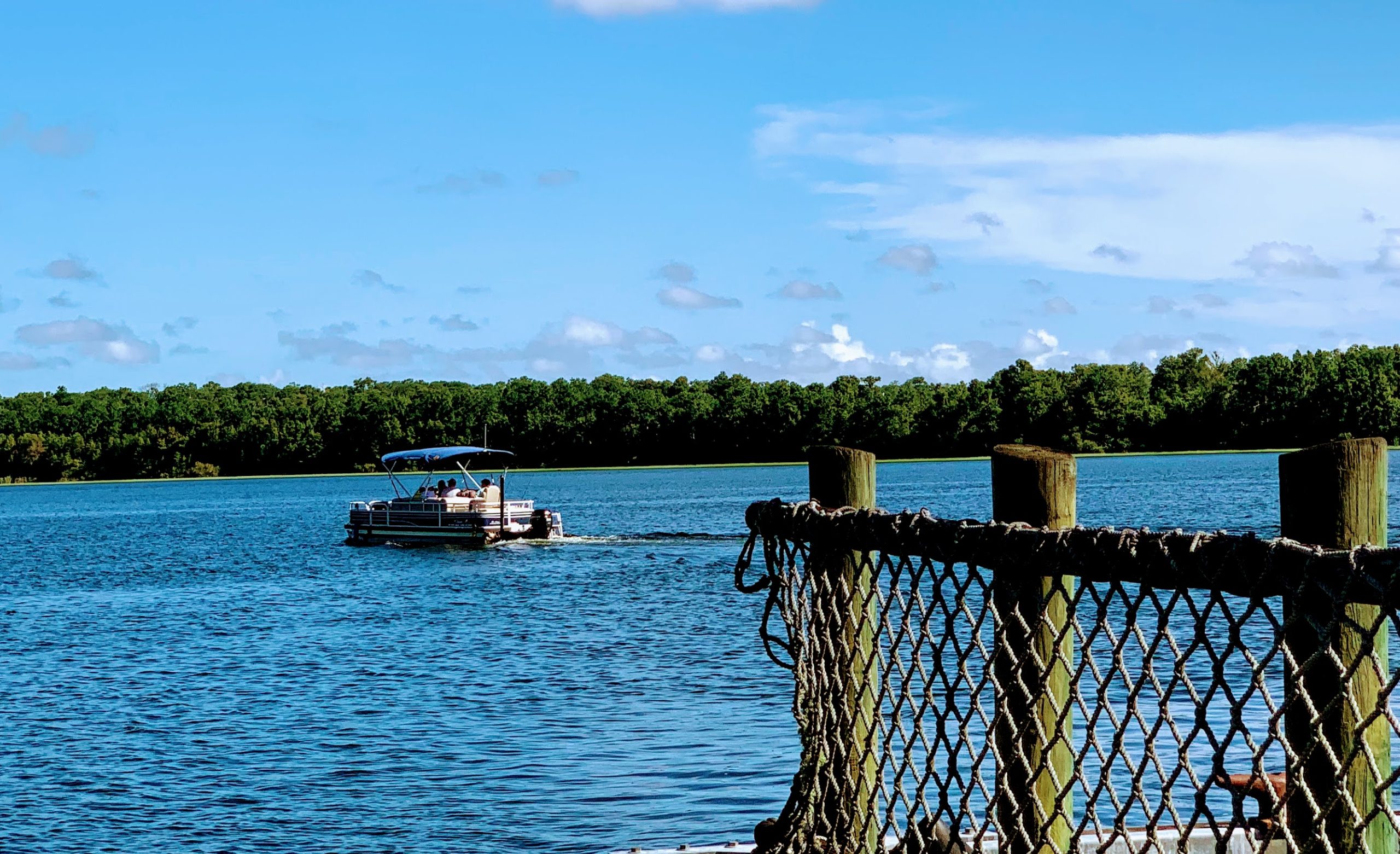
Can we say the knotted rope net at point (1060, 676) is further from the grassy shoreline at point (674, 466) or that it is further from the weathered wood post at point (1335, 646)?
the grassy shoreline at point (674, 466)

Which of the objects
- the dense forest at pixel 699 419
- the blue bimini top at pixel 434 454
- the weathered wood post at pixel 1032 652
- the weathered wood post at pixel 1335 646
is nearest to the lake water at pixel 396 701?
the blue bimini top at pixel 434 454

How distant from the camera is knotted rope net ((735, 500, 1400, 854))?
3.20 metres

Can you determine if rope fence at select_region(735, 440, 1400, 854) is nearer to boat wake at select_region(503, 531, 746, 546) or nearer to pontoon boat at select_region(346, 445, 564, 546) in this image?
pontoon boat at select_region(346, 445, 564, 546)

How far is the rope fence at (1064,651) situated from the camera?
3.23 m

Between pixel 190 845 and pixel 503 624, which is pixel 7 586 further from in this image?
pixel 190 845

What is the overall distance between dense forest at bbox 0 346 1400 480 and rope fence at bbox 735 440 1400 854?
512 ft

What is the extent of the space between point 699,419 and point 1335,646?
177 m

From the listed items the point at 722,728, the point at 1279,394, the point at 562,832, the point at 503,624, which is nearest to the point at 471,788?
the point at 562,832

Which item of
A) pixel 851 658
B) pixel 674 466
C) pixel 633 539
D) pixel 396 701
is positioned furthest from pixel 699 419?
pixel 851 658

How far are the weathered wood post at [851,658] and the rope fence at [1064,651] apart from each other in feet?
0.04

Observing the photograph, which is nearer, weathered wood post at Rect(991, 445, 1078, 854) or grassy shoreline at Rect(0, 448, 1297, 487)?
weathered wood post at Rect(991, 445, 1078, 854)

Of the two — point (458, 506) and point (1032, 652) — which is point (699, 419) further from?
point (1032, 652)

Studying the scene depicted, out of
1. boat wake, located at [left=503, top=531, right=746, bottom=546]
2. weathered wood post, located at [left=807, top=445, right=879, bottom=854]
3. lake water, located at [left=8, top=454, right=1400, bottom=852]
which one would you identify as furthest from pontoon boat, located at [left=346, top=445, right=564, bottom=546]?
weathered wood post, located at [left=807, top=445, right=879, bottom=854]

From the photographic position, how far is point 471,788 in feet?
49.9
